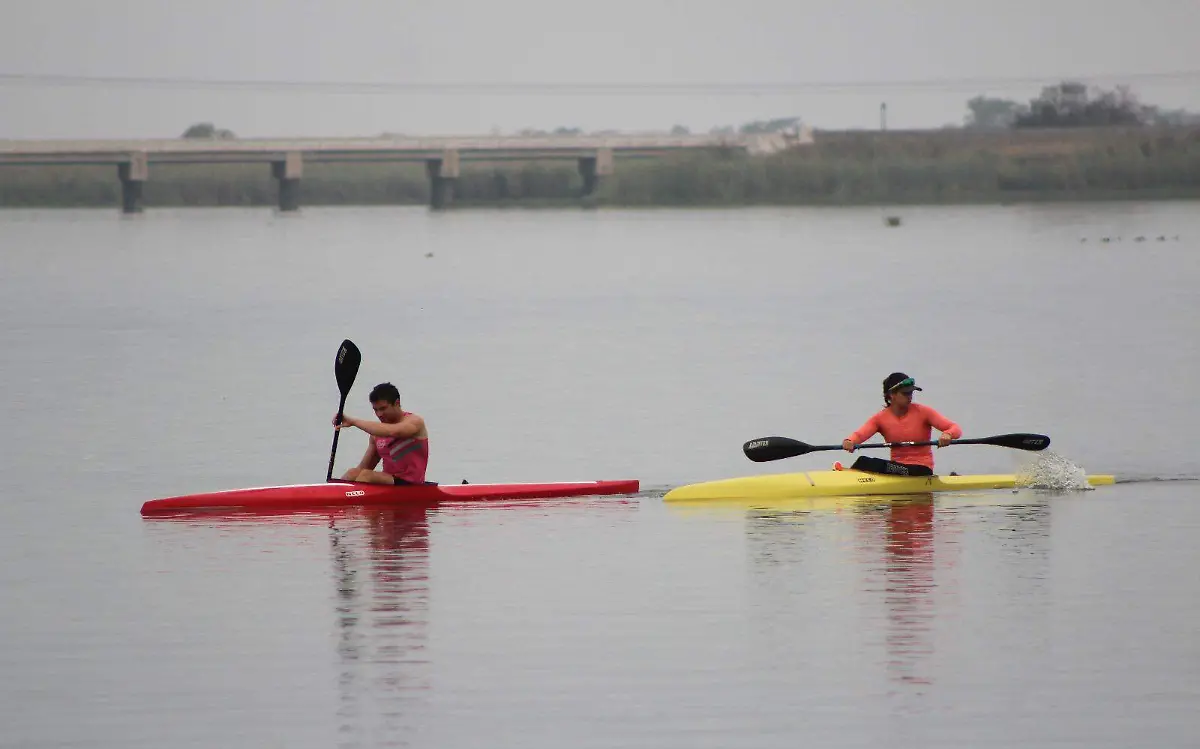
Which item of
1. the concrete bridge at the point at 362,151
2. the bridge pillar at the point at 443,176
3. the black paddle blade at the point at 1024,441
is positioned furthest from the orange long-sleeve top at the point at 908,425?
the bridge pillar at the point at 443,176

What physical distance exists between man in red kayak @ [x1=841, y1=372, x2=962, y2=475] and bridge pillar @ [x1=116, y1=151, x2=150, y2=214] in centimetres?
10149

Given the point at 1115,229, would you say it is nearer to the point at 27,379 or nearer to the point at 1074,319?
the point at 1074,319

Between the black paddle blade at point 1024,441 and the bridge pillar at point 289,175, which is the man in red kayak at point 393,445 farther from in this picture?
the bridge pillar at point 289,175

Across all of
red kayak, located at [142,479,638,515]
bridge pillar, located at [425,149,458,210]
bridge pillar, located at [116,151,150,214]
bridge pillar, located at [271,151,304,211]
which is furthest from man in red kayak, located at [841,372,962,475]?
bridge pillar, located at [425,149,458,210]

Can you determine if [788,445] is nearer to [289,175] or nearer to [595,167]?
[595,167]

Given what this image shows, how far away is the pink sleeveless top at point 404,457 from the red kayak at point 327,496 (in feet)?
0.45

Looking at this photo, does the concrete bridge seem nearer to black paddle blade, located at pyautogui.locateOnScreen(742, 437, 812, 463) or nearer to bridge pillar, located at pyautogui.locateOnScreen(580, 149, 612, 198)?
bridge pillar, located at pyautogui.locateOnScreen(580, 149, 612, 198)

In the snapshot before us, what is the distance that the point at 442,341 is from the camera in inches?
1954

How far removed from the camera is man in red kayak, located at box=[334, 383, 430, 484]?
20.8 meters

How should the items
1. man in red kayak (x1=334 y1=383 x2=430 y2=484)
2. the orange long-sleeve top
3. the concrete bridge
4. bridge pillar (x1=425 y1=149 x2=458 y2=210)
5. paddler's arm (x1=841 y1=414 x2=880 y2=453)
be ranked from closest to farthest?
man in red kayak (x1=334 y1=383 x2=430 y2=484) → paddler's arm (x1=841 y1=414 x2=880 y2=453) → the orange long-sleeve top → the concrete bridge → bridge pillar (x1=425 y1=149 x2=458 y2=210)

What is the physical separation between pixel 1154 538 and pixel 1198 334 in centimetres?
2848

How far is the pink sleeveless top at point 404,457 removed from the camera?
21.3m

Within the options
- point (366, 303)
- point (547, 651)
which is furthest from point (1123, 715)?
point (366, 303)

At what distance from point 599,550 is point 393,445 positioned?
2767 millimetres
